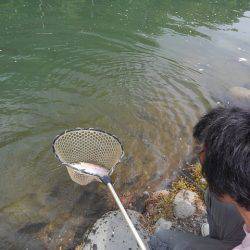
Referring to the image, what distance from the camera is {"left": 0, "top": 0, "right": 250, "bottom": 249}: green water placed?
4.09 metres

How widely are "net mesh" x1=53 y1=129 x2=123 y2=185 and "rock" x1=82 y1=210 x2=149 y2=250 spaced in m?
0.47

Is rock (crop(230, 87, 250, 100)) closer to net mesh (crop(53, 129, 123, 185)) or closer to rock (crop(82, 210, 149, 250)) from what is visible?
net mesh (crop(53, 129, 123, 185))

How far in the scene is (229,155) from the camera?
6.02 feet

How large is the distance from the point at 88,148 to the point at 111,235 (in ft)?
3.34

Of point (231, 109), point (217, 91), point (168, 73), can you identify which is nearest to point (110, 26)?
point (168, 73)

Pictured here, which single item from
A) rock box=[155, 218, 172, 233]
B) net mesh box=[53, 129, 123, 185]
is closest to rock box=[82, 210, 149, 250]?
rock box=[155, 218, 172, 233]

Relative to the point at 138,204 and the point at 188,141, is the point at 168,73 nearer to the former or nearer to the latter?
the point at 188,141

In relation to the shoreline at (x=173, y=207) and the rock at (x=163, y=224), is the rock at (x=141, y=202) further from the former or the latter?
the rock at (x=163, y=224)

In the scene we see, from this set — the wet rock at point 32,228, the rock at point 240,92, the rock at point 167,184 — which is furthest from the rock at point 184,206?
the rock at point 240,92

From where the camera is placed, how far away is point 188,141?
5234mm

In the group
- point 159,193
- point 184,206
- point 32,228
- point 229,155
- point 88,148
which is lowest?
point 32,228

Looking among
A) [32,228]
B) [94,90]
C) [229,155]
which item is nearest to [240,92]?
[94,90]

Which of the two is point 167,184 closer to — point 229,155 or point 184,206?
point 184,206

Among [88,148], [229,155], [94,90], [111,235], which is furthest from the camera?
[94,90]
